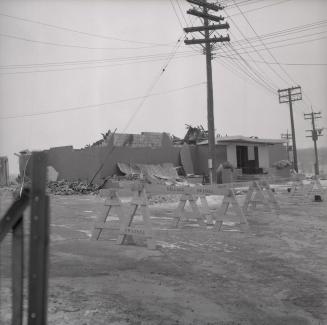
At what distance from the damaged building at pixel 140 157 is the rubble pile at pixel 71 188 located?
3.73ft

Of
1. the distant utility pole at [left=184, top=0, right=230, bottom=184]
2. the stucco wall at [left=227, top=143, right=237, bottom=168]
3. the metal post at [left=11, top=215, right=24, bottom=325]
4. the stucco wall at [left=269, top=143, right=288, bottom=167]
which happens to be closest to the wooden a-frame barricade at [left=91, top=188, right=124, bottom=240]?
the metal post at [left=11, top=215, right=24, bottom=325]

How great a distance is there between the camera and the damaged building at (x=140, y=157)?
96.2 ft

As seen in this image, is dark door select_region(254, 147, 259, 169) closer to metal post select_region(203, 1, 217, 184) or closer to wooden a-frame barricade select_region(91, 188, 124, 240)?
metal post select_region(203, 1, 217, 184)

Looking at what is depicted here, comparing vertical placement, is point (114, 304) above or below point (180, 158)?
below

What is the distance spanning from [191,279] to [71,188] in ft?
72.9

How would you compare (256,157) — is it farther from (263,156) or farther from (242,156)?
(242,156)

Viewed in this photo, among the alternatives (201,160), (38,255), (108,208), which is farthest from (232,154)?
(38,255)

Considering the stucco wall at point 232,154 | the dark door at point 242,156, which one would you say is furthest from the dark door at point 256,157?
the stucco wall at point 232,154

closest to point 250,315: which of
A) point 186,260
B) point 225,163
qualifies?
point 186,260

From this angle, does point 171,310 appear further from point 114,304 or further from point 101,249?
point 101,249

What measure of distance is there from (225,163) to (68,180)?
459 inches

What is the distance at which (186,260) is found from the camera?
711 centimetres

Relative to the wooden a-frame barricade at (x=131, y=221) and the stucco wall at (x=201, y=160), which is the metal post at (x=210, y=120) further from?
the wooden a-frame barricade at (x=131, y=221)

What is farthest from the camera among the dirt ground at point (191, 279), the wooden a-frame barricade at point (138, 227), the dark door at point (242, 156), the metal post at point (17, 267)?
the dark door at point (242, 156)
